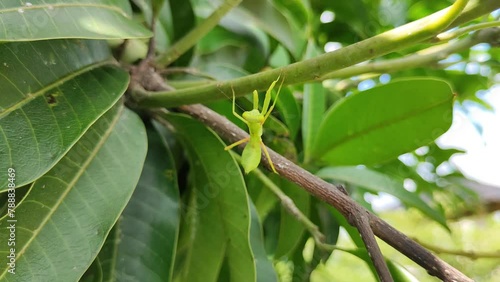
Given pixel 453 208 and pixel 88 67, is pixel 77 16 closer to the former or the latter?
pixel 88 67

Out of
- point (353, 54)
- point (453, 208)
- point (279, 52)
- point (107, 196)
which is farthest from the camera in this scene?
point (453, 208)

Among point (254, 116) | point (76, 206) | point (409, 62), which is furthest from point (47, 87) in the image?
point (409, 62)

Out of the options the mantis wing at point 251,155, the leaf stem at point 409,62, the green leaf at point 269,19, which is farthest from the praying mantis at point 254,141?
the green leaf at point 269,19

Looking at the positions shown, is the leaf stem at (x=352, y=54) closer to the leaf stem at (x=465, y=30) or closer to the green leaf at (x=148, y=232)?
the leaf stem at (x=465, y=30)

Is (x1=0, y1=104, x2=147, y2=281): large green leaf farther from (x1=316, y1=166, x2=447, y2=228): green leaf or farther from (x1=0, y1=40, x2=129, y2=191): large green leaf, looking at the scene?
(x1=316, y1=166, x2=447, y2=228): green leaf

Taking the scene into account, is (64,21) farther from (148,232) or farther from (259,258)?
(259,258)

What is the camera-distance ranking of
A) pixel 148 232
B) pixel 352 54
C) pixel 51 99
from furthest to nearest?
pixel 148 232 < pixel 51 99 < pixel 352 54

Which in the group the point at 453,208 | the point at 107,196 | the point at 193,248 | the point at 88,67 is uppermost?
the point at 88,67

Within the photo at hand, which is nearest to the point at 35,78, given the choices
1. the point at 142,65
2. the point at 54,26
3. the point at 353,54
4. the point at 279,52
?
the point at 54,26
